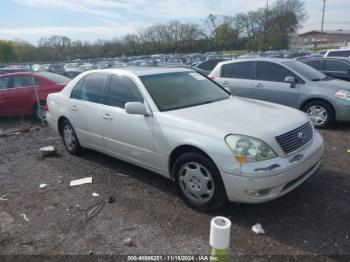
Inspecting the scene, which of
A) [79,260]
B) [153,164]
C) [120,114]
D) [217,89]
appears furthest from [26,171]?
[217,89]

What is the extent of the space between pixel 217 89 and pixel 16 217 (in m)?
3.27

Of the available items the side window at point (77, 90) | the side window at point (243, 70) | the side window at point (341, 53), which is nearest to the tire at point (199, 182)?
the side window at point (77, 90)

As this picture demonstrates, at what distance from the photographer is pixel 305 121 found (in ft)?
12.3

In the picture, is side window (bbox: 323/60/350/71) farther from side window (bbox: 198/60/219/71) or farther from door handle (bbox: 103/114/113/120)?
door handle (bbox: 103/114/113/120)

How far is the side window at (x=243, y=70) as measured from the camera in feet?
26.0

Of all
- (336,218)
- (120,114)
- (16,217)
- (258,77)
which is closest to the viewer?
(336,218)

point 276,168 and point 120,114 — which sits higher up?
point 120,114

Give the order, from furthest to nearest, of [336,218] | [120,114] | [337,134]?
1. [337,134]
2. [120,114]
3. [336,218]

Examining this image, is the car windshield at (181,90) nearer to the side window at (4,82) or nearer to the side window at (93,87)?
the side window at (93,87)

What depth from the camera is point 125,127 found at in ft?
13.8

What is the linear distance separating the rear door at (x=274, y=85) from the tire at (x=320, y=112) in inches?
13.7

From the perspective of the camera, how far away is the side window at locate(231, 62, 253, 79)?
26.0ft

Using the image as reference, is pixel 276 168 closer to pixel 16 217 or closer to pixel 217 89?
pixel 217 89

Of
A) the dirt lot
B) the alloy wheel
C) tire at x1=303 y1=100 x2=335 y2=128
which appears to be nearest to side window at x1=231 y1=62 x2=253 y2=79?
tire at x1=303 y1=100 x2=335 y2=128
